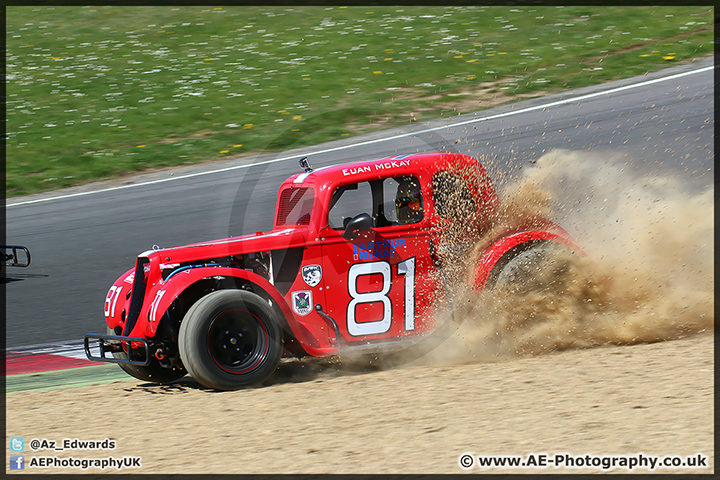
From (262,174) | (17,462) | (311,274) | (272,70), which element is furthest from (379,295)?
(272,70)

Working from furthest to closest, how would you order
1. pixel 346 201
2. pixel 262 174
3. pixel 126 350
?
pixel 262 174 < pixel 346 201 < pixel 126 350

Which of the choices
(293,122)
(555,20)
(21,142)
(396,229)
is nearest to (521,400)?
(396,229)

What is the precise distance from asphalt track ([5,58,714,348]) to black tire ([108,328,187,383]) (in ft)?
9.32

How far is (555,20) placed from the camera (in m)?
21.6

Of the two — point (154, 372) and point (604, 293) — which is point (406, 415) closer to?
point (154, 372)

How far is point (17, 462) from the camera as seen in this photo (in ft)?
17.4

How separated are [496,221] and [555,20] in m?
15.7

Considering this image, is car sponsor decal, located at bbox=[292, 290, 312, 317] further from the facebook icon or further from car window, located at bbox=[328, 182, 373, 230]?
the facebook icon

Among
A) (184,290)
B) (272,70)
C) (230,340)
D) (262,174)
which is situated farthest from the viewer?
(272,70)

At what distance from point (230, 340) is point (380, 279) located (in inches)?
53.0

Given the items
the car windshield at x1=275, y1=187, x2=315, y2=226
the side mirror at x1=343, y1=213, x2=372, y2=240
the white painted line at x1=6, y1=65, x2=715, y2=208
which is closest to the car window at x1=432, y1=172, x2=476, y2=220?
the side mirror at x1=343, y1=213, x2=372, y2=240

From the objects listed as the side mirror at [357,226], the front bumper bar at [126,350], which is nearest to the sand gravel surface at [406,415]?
the front bumper bar at [126,350]

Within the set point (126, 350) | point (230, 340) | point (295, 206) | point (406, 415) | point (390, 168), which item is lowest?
point (406, 415)

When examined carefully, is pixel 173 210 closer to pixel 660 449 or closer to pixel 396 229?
pixel 396 229
